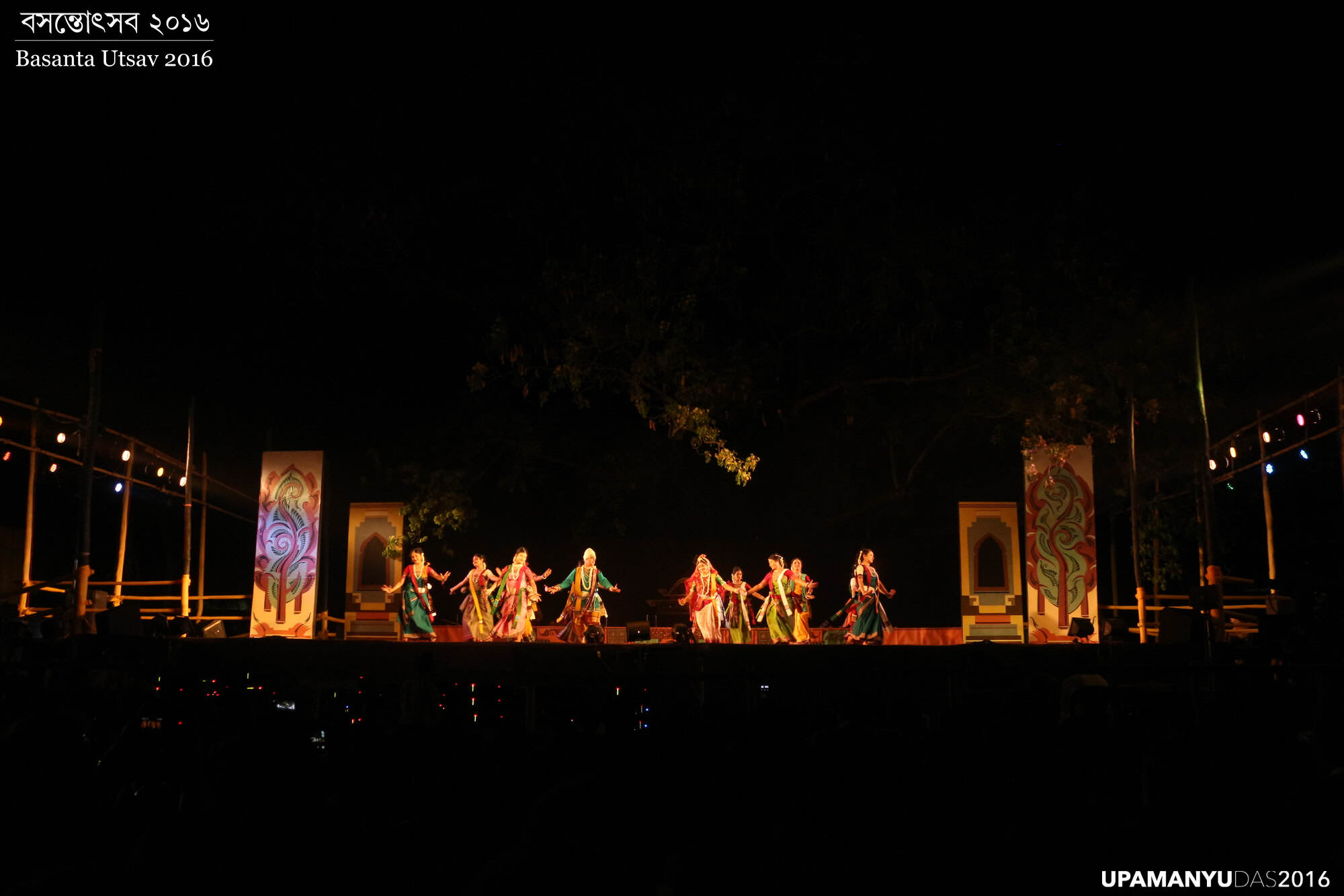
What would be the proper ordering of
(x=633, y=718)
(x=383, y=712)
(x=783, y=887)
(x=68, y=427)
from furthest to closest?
1. (x=68, y=427)
2. (x=383, y=712)
3. (x=633, y=718)
4. (x=783, y=887)

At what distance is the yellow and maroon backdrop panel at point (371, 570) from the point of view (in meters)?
17.9

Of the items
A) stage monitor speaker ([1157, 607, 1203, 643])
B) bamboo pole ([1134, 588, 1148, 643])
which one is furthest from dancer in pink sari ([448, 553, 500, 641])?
stage monitor speaker ([1157, 607, 1203, 643])

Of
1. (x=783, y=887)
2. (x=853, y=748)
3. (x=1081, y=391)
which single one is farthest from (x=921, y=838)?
(x=1081, y=391)

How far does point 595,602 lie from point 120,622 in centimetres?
709

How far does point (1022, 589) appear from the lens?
16.7 m

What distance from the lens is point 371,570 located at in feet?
59.5

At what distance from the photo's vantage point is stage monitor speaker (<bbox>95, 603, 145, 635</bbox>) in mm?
11703

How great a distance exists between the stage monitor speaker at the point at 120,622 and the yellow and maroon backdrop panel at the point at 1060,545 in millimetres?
11051

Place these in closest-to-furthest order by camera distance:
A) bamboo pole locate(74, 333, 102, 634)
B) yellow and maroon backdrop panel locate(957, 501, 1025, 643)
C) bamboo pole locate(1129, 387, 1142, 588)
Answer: bamboo pole locate(74, 333, 102, 634) → bamboo pole locate(1129, 387, 1142, 588) → yellow and maroon backdrop panel locate(957, 501, 1025, 643)

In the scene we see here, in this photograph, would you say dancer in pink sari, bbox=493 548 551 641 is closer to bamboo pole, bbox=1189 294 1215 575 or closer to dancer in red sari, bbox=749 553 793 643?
dancer in red sari, bbox=749 553 793 643

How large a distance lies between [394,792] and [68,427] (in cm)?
1326

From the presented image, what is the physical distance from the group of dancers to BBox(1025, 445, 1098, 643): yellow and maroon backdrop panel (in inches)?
96.4

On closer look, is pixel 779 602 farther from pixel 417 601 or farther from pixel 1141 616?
pixel 417 601

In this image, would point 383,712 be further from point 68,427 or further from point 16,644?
point 68,427
